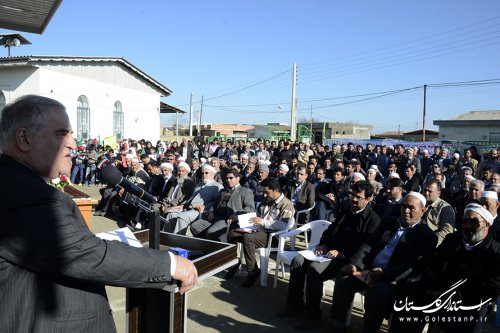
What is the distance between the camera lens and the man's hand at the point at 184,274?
60.5 inches

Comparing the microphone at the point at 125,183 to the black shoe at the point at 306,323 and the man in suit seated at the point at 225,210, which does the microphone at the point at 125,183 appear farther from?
the man in suit seated at the point at 225,210

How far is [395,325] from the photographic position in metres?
3.49

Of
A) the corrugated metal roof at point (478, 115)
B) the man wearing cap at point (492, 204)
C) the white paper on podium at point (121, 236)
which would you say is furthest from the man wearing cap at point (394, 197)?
the corrugated metal roof at point (478, 115)

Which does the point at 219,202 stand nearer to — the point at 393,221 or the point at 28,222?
the point at 393,221

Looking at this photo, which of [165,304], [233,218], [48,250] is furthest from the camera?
[233,218]

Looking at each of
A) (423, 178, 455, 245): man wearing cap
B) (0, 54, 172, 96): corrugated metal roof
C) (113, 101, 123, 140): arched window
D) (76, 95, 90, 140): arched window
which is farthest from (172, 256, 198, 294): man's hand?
(113, 101, 123, 140): arched window

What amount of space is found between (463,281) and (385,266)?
79 cm

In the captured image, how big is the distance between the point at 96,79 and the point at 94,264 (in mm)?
22879

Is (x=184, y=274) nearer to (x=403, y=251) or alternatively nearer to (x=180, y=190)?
(x=403, y=251)

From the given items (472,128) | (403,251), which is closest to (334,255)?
(403,251)

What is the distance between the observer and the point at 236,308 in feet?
14.9

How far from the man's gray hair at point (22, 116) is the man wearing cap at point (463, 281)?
321 centimetres

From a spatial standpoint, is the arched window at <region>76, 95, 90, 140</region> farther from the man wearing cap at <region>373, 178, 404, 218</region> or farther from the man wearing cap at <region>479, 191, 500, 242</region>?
the man wearing cap at <region>479, 191, 500, 242</region>

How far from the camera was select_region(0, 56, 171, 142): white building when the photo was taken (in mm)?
19297
